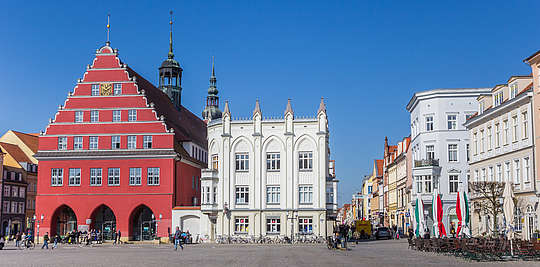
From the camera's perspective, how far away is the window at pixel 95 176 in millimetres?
67750

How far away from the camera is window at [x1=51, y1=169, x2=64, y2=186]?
68312 millimetres

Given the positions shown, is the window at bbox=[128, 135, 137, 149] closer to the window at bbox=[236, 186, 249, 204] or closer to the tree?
the window at bbox=[236, 186, 249, 204]

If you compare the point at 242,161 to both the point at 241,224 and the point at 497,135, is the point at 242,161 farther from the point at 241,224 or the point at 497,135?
the point at 497,135

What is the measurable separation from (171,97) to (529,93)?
173 ft

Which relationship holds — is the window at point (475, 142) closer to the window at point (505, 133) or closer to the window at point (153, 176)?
the window at point (505, 133)

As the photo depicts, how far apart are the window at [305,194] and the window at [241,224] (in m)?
5.95

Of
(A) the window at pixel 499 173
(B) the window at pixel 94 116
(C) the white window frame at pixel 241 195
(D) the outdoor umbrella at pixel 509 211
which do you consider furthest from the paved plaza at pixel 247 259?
(B) the window at pixel 94 116

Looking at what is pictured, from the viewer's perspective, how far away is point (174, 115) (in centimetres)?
7950

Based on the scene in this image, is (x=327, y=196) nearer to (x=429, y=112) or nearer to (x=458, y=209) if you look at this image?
(x=429, y=112)

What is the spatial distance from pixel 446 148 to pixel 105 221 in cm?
3753

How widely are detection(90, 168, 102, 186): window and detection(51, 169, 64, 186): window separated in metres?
3.31

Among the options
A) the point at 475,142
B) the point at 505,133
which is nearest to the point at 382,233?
the point at 475,142

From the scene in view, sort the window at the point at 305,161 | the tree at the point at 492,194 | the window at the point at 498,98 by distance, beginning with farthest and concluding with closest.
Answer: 1. the window at the point at 305,161
2. the window at the point at 498,98
3. the tree at the point at 492,194

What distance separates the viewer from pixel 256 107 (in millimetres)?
65188
